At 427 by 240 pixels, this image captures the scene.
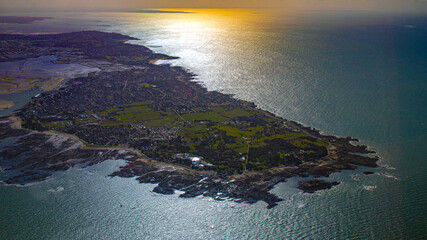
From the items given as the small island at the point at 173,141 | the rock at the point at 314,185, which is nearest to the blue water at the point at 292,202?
the rock at the point at 314,185

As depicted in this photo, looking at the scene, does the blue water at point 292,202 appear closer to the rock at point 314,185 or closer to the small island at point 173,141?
the rock at point 314,185

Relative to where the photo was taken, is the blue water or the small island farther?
the small island

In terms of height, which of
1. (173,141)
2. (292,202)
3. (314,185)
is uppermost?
(173,141)

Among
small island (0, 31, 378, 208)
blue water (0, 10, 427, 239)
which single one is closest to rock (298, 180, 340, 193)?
small island (0, 31, 378, 208)

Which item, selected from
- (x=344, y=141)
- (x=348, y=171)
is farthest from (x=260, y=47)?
(x=348, y=171)

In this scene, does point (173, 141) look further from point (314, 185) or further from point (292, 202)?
point (314, 185)

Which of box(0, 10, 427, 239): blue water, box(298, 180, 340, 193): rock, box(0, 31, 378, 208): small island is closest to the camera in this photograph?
box(0, 10, 427, 239): blue water

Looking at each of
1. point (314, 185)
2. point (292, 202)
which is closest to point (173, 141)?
point (292, 202)

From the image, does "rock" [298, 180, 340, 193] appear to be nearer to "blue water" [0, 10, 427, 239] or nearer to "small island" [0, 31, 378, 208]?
"small island" [0, 31, 378, 208]

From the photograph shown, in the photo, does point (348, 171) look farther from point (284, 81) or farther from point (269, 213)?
point (284, 81)

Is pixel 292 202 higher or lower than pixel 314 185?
lower
